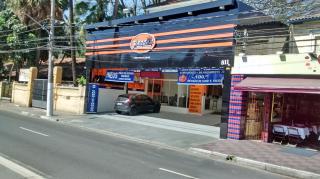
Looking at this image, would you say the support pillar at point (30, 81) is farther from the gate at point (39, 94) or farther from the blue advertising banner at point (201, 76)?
the blue advertising banner at point (201, 76)

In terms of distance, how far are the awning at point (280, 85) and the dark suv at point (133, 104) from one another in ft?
37.5

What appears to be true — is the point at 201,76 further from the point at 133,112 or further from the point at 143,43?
the point at 133,112

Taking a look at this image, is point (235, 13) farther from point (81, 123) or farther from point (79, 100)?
point (79, 100)

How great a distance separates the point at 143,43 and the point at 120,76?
13.1 feet

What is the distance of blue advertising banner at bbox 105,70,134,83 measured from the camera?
30.6 metres

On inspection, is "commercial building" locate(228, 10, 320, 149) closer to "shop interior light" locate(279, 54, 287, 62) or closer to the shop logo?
"shop interior light" locate(279, 54, 287, 62)

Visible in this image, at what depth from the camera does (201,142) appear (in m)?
20.3

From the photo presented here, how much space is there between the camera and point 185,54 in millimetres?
25469

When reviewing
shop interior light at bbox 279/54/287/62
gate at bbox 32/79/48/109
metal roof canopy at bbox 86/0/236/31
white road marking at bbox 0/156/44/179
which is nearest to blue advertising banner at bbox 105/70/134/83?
metal roof canopy at bbox 86/0/236/31

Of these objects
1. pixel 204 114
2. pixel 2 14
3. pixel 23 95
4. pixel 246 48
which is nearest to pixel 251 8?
pixel 246 48

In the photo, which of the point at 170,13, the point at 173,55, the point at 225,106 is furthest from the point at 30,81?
the point at 225,106

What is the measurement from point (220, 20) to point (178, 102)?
36.8ft

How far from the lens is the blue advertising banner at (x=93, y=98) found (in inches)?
1226

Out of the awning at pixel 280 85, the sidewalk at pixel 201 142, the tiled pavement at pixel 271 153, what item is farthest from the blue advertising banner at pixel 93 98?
the awning at pixel 280 85
